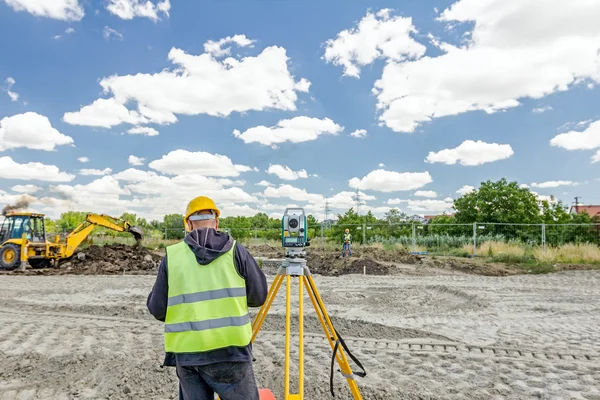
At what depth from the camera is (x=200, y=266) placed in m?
2.37

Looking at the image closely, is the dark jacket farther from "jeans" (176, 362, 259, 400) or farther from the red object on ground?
the red object on ground

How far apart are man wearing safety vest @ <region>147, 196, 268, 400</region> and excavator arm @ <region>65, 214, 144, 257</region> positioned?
16691 mm

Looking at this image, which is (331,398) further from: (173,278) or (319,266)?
(319,266)

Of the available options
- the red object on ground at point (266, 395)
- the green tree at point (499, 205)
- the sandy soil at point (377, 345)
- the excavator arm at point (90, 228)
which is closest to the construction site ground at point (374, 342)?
the sandy soil at point (377, 345)

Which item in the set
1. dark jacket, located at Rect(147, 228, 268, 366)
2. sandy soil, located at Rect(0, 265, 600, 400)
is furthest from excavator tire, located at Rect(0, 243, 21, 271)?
dark jacket, located at Rect(147, 228, 268, 366)

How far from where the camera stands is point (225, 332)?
2342mm

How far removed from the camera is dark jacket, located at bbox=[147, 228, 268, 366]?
7.71 feet

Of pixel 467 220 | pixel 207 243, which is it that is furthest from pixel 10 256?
pixel 467 220

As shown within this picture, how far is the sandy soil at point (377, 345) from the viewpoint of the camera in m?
4.37

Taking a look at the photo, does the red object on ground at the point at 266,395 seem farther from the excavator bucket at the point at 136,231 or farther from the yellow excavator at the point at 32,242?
the excavator bucket at the point at 136,231

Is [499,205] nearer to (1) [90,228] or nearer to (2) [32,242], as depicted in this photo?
(1) [90,228]

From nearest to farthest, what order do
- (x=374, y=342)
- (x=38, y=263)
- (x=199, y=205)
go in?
(x=199, y=205)
(x=374, y=342)
(x=38, y=263)

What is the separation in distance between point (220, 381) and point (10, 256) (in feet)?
55.9

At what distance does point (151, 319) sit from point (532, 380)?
5.66m
